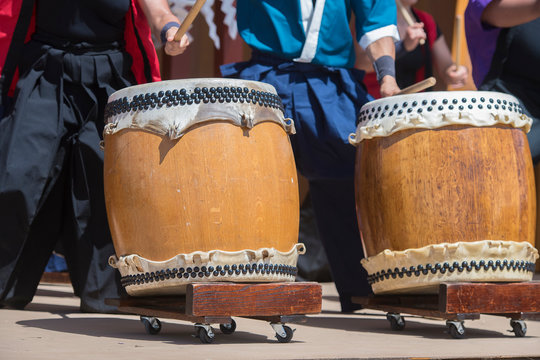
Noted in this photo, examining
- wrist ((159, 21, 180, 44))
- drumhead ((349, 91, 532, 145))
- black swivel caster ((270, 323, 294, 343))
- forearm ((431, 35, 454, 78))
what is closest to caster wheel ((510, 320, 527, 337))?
drumhead ((349, 91, 532, 145))

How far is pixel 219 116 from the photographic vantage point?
2191mm

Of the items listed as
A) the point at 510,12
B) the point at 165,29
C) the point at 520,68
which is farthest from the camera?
the point at 520,68

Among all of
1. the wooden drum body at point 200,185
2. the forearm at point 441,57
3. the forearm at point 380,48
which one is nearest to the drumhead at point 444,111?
the wooden drum body at point 200,185

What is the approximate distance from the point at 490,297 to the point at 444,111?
51cm

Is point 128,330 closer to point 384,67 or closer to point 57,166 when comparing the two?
point 57,166

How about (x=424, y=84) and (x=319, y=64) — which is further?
(x=319, y=64)

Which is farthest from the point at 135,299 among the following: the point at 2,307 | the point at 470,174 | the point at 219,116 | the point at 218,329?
the point at 470,174

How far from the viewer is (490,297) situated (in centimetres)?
237

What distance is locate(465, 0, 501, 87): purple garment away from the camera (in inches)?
125

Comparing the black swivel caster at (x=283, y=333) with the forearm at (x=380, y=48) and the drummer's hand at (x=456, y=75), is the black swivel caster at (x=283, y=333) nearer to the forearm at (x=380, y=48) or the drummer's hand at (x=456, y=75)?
the forearm at (x=380, y=48)

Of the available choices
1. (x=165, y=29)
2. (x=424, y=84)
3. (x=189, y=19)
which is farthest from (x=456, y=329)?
(x=165, y=29)

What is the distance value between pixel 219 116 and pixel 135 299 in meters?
0.58

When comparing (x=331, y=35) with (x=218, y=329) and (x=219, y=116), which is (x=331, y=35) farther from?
(x=218, y=329)

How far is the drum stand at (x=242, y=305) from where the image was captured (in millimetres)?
2117
